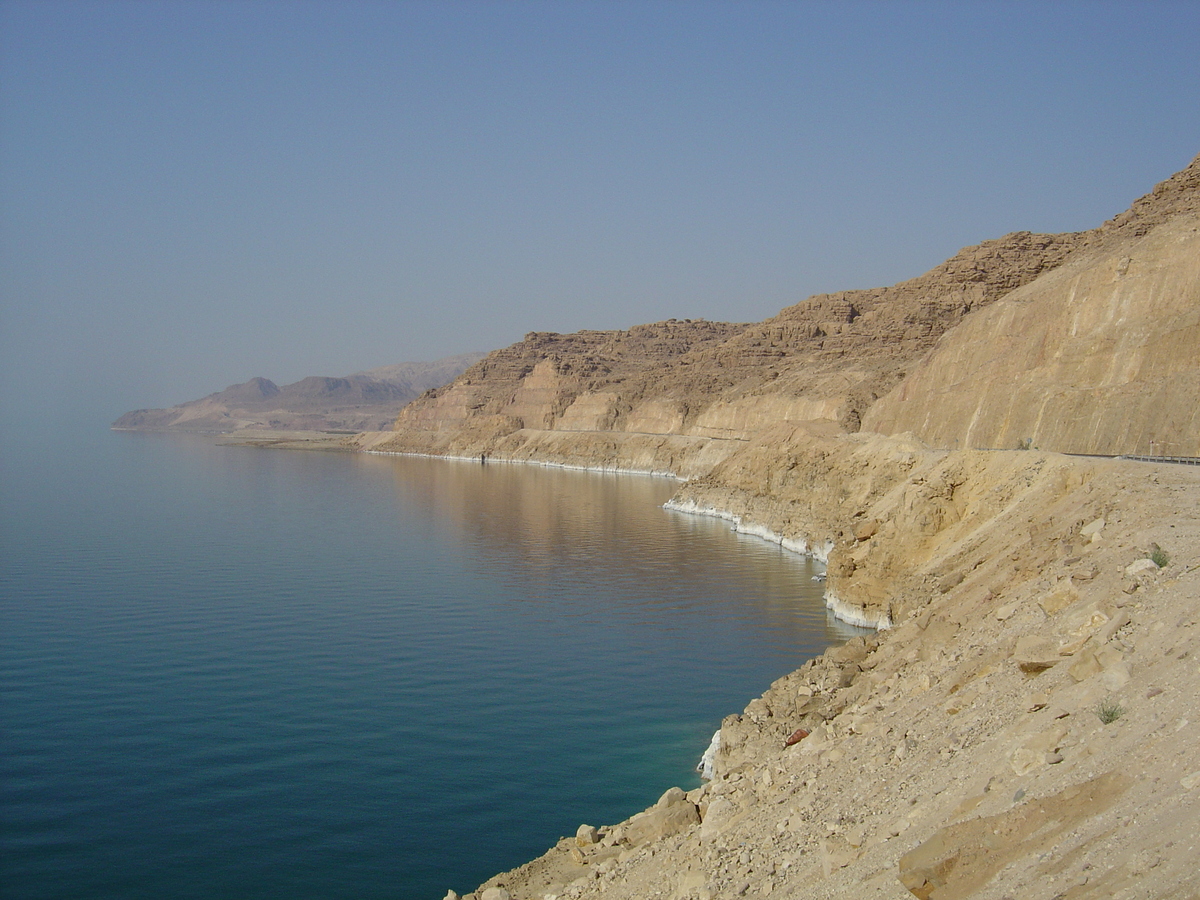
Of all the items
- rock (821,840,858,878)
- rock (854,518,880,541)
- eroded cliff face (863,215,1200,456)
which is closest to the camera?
rock (821,840,858,878)

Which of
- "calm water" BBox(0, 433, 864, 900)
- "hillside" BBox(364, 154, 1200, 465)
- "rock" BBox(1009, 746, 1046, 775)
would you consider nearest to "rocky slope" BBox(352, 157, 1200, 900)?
"rock" BBox(1009, 746, 1046, 775)

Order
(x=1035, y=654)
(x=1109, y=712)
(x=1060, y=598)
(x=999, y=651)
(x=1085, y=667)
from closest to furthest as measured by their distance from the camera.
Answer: (x=1109, y=712), (x=1085, y=667), (x=1035, y=654), (x=999, y=651), (x=1060, y=598)

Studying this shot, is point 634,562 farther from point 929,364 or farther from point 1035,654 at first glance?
point 1035,654

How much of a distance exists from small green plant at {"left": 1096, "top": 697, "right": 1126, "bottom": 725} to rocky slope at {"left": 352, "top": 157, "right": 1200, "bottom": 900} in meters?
0.03

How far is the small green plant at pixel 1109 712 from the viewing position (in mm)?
9000

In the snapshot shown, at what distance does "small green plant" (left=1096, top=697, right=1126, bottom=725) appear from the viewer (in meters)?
9.00

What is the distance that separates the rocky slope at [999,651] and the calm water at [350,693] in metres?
2.72

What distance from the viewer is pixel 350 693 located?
71.7 feet

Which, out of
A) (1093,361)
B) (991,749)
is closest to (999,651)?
(991,749)

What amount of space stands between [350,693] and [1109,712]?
16891 millimetres

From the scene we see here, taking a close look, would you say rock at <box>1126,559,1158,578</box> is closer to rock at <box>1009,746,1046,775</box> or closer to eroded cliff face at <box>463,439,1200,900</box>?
eroded cliff face at <box>463,439,1200,900</box>

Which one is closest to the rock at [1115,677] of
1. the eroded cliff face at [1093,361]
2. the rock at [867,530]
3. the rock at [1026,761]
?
the rock at [1026,761]

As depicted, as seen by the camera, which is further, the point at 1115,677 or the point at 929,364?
the point at 929,364

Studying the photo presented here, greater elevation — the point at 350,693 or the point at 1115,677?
the point at 1115,677
